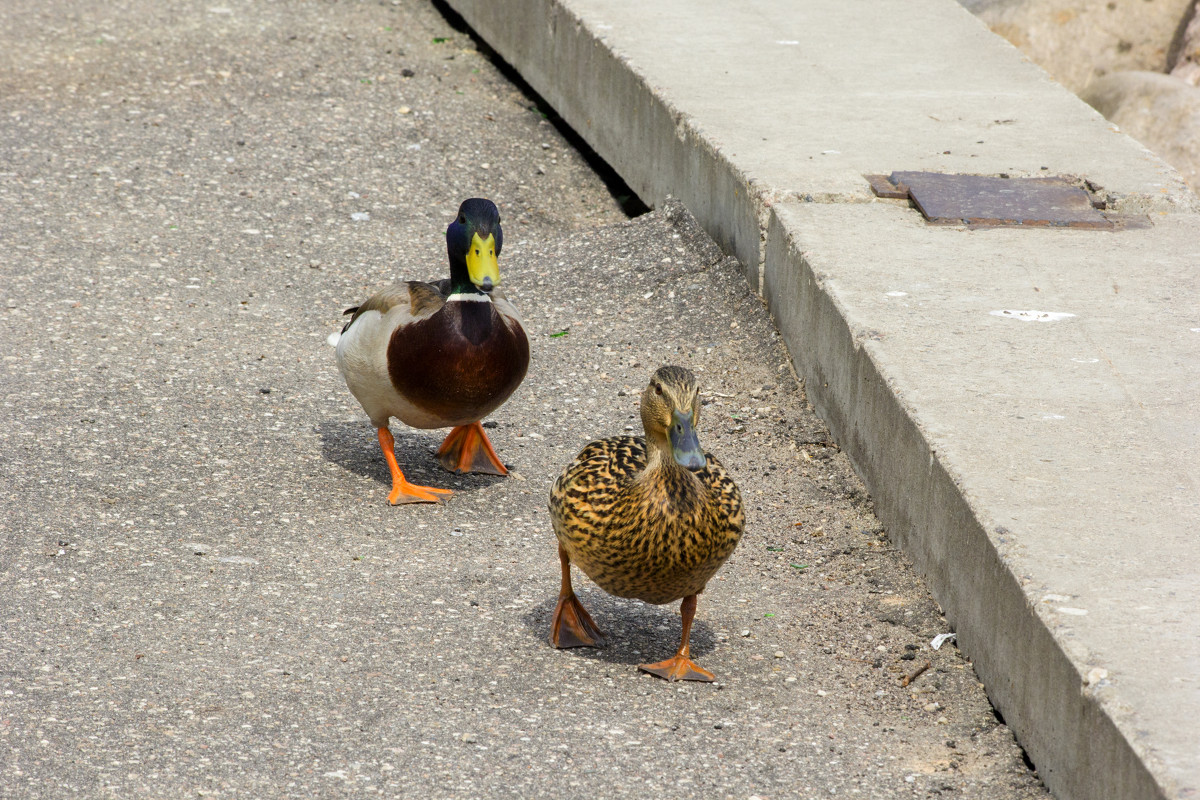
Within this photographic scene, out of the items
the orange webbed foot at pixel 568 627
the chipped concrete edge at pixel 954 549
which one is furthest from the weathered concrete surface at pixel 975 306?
the orange webbed foot at pixel 568 627

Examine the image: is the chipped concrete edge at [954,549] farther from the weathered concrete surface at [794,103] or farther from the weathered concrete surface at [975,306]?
the weathered concrete surface at [794,103]

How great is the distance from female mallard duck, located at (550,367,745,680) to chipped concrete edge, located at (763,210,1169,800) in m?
0.67

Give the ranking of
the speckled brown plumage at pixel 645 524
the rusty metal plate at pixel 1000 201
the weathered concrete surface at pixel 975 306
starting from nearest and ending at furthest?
the weathered concrete surface at pixel 975 306
the speckled brown plumage at pixel 645 524
the rusty metal plate at pixel 1000 201

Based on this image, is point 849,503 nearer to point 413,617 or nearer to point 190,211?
point 413,617

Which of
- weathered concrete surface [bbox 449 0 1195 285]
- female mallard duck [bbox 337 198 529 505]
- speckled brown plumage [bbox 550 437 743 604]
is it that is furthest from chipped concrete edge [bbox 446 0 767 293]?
speckled brown plumage [bbox 550 437 743 604]

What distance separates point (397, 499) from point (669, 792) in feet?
6.20

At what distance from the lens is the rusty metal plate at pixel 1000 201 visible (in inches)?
220

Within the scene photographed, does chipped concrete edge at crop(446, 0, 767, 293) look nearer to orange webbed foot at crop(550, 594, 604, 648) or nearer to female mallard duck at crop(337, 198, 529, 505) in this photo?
female mallard duck at crop(337, 198, 529, 505)

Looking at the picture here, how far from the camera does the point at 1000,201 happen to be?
5723 millimetres

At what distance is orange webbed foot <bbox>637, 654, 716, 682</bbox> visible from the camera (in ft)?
12.3

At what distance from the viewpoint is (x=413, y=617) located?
159 inches

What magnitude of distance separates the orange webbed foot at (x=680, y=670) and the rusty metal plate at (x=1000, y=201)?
257 cm

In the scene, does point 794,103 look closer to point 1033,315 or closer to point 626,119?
point 626,119

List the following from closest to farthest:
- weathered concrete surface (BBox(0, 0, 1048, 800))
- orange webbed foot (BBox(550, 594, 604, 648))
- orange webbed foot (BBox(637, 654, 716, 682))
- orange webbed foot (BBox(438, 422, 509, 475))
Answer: weathered concrete surface (BBox(0, 0, 1048, 800)) < orange webbed foot (BBox(637, 654, 716, 682)) < orange webbed foot (BBox(550, 594, 604, 648)) < orange webbed foot (BBox(438, 422, 509, 475))
